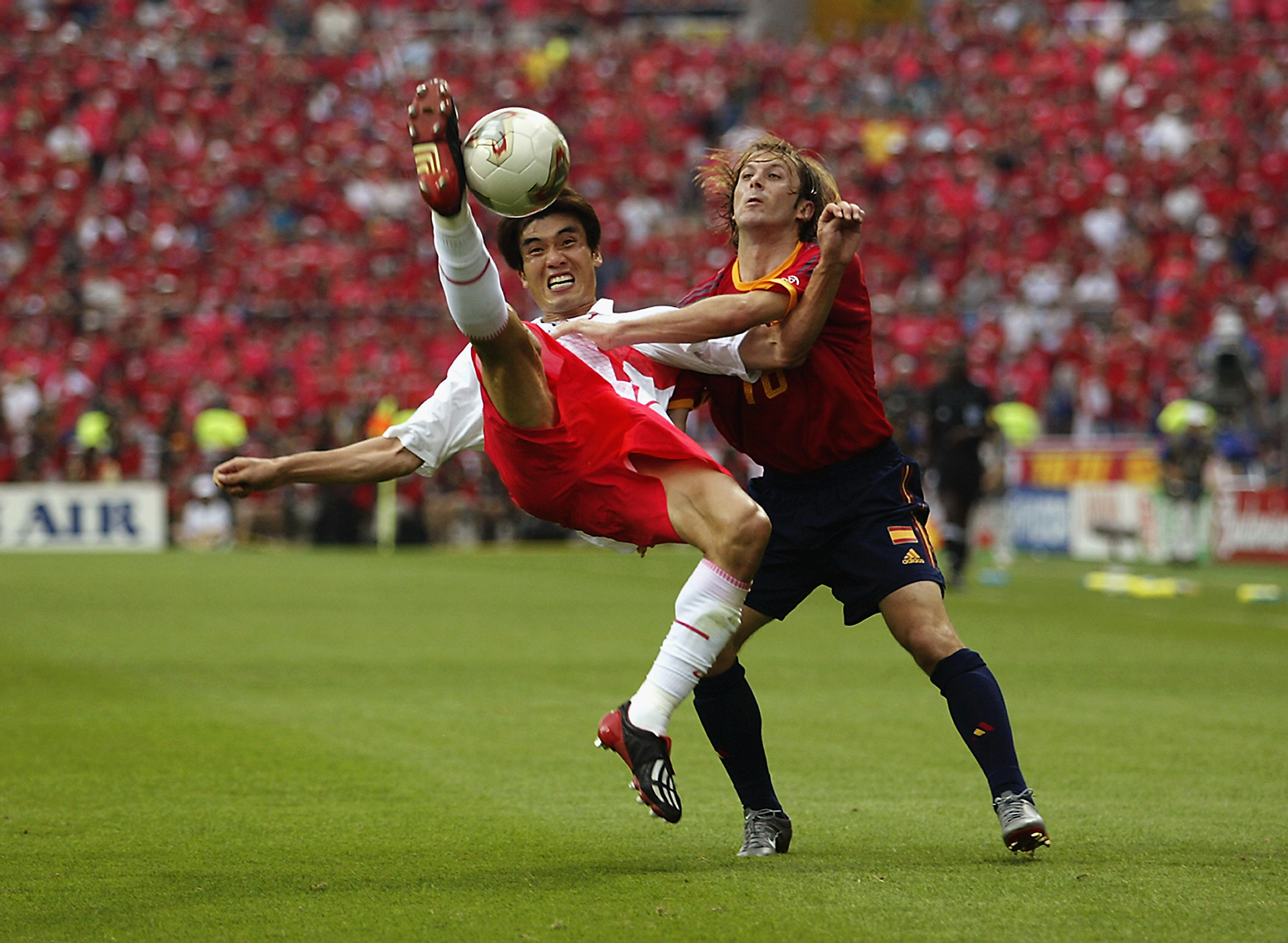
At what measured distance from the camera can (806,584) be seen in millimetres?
5387

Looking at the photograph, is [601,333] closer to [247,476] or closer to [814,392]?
[814,392]

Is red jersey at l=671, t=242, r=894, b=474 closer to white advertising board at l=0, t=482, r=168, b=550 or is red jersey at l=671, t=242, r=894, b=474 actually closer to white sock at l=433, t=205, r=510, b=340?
white sock at l=433, t=205, r=510, b=340

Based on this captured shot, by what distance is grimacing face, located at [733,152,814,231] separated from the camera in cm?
527

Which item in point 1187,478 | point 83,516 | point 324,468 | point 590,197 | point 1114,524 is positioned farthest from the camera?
point 590,197

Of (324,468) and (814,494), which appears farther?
(814,494)

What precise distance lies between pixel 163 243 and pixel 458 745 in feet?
71.7

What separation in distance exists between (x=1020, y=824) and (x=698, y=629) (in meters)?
1.06

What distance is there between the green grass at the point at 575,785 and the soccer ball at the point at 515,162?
1.89 meters

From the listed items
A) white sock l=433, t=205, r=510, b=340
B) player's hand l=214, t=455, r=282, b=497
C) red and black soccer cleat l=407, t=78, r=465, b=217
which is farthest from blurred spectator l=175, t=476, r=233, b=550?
red and black soccer cleat l=407, t=78, r=465, b=217

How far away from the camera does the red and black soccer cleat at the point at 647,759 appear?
458 centimetres

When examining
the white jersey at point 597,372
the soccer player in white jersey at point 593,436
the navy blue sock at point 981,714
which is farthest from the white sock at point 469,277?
the navy blue sock at point 981,714

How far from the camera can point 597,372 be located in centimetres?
505

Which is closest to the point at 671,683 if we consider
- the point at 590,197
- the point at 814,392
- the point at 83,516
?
the point at 814,392

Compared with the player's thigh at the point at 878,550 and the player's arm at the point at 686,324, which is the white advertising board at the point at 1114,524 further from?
the player's arm at the point at 686,324
